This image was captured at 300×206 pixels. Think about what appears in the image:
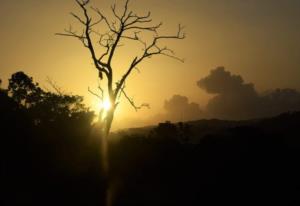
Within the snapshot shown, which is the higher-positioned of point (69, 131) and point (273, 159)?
point (69, 131)

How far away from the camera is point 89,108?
6688 centimetres

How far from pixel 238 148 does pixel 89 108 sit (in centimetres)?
3810

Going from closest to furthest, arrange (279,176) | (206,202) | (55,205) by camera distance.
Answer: (55,205), (206,202), (279,176)

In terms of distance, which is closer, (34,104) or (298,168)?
(298,168)

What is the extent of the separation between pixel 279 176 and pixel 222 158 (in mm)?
3597

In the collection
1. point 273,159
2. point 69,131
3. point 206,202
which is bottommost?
point 206,202

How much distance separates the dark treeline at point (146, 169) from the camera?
26.2 meters

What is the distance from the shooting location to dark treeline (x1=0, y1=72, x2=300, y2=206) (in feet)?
85.8

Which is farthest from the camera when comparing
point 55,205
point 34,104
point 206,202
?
point 34,104

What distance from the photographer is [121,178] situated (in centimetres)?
2947

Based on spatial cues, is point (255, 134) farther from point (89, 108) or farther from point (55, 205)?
point (89, 108)

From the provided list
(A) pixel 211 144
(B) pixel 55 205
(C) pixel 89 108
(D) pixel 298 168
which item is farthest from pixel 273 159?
(C) pixel 89 108

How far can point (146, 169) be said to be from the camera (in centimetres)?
3127

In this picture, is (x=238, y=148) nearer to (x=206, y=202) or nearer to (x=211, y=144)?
(x=211, y=144)
